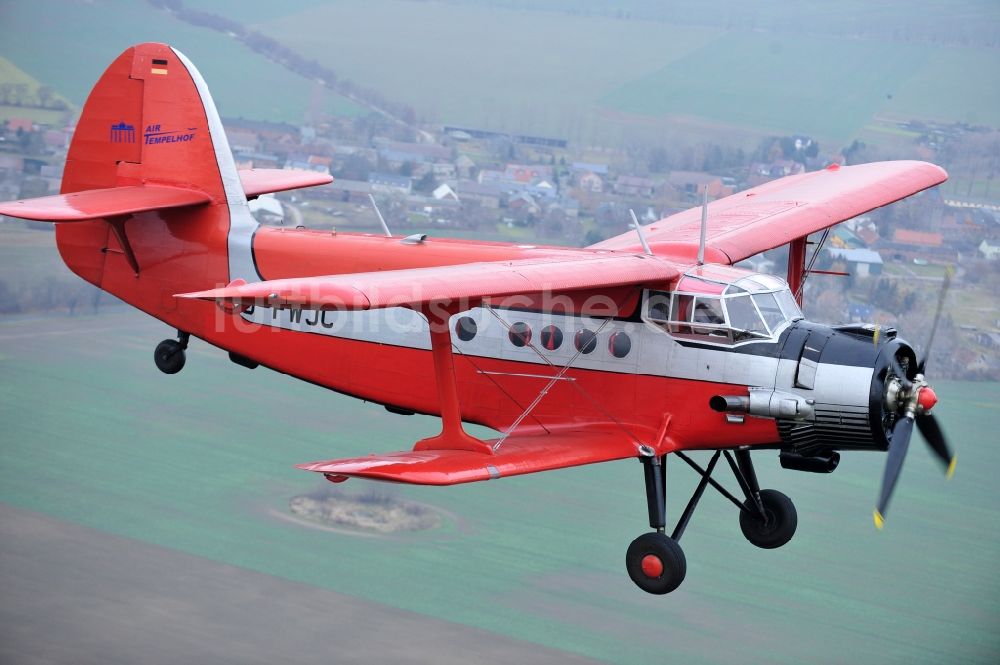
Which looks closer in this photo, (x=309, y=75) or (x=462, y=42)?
(x=309, y=75)

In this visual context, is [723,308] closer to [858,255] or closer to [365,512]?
[365,512]

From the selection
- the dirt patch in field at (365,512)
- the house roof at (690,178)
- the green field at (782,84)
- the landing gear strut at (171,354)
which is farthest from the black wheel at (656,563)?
the green field at (782,84)

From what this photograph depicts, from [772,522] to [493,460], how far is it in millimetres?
5056

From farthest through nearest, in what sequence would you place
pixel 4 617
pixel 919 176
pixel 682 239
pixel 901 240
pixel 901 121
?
pixel 901 121 → pixel 901 240 → pixel 4 617 → pixel 919 176 → pixel 682 239

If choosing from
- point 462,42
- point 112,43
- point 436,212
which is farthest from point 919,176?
point 462,42

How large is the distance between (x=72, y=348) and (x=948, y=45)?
404ft

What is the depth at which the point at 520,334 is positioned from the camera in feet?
57.5

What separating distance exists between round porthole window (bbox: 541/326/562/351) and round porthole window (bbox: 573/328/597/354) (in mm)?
259

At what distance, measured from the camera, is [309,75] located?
169625 mm

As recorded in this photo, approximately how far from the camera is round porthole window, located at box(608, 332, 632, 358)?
1672cm

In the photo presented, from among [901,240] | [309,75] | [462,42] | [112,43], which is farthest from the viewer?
[462,42]

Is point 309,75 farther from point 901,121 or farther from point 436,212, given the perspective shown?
point 901,121

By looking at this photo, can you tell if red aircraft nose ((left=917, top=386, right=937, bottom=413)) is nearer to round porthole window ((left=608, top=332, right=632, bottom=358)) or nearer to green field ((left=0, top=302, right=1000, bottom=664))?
round porthole window ((left=608, top=332, right=632, bottom=358))

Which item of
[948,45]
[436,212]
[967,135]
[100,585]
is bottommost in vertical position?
[100,585]
